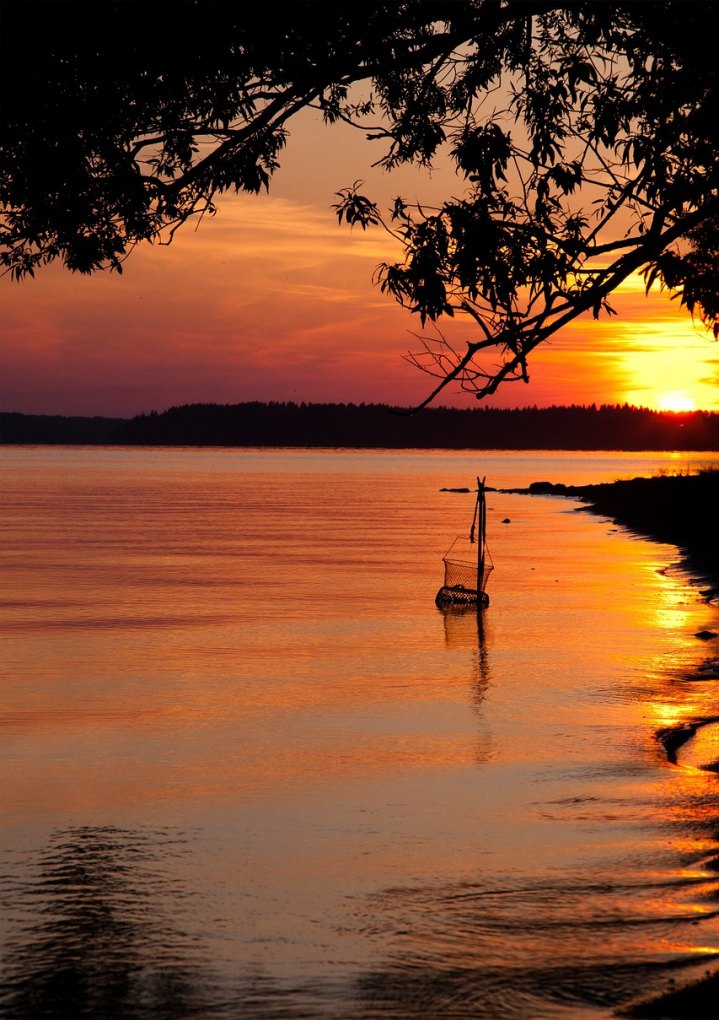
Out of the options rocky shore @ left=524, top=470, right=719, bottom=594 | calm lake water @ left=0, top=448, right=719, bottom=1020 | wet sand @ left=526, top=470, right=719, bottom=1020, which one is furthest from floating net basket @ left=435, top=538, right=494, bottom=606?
rocky shore @ left=524, top=470, right=719, bottom=594

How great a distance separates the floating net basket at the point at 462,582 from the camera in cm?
3048

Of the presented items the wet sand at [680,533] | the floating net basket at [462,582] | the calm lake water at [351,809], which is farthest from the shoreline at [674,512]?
the calm lake water at [351,809]

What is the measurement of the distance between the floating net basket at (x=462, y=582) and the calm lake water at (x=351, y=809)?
0.93m

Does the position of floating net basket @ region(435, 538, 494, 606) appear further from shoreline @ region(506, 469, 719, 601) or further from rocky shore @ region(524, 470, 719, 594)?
rocky shore @ region(524, 470, 719, 594)

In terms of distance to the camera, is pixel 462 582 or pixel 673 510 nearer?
pixel 462 582

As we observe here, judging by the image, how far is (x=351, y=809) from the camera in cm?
1252

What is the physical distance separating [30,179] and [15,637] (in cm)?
1260

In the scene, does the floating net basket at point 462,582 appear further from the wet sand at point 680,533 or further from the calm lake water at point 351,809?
the wet sand at point 680,533

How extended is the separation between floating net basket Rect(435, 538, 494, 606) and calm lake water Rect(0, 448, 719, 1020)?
3.06 feet

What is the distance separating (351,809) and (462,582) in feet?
74.3

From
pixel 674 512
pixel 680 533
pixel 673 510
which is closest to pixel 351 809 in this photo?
pixel 680 533

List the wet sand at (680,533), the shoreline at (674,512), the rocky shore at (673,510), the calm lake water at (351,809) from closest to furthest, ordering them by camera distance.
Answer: the wet sand at (680,533)
the calm lake water at (351,809)
the shoreline at (674,512)
the rocky shore at (673,510)

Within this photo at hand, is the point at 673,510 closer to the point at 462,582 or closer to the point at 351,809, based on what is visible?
the point at 462,582

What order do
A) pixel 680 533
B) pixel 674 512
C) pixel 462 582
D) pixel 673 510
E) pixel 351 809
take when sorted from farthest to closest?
1. pixel 673 510
2. pixel 674 512
3. pixel 680 533
4. pixel 462 582
5. pixel 351 809
